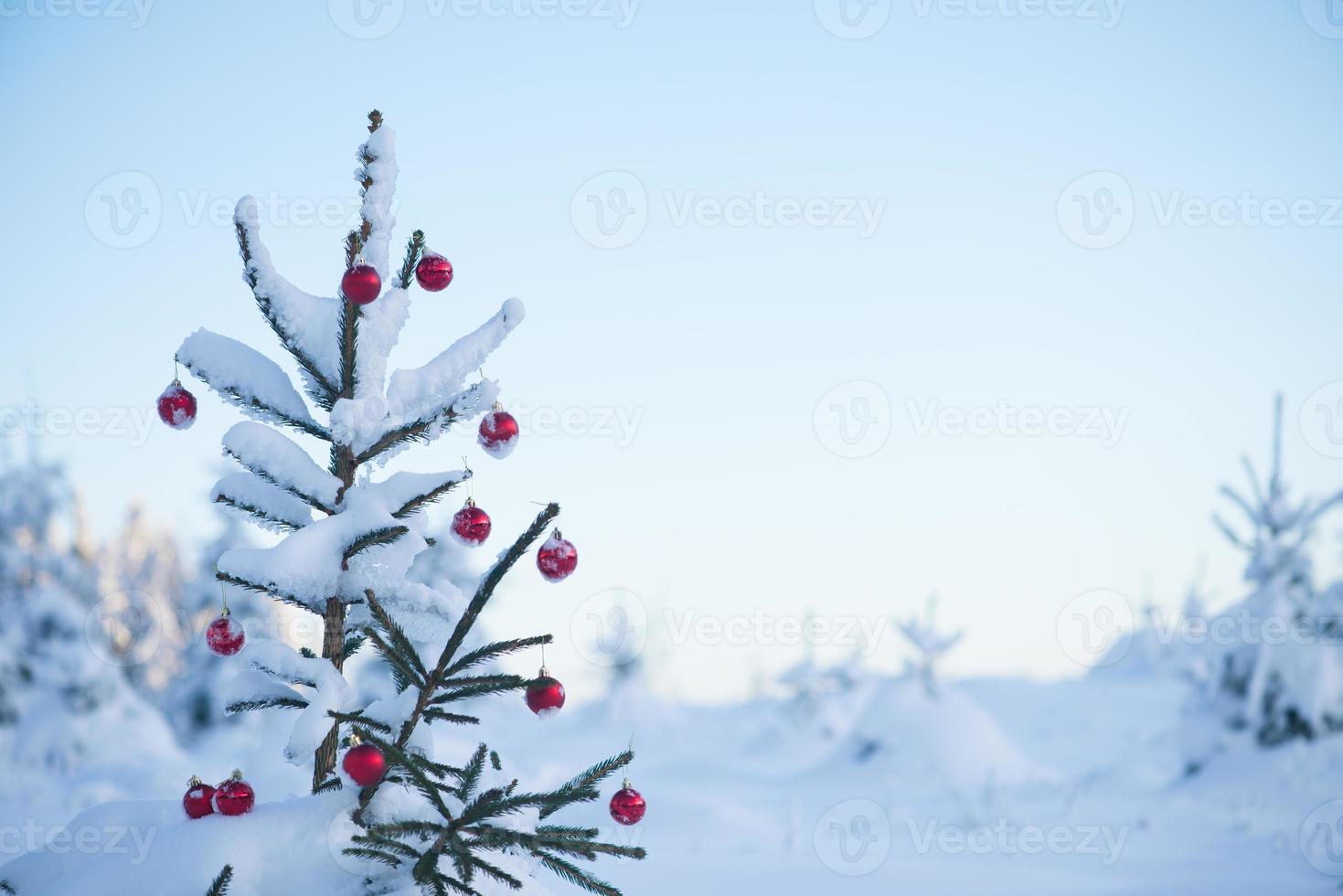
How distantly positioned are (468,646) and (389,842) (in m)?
0.55

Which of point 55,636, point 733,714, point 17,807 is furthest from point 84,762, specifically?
point 733,714

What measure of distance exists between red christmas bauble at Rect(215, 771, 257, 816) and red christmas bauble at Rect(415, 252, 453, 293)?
1.55m

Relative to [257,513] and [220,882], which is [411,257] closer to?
[257,513]

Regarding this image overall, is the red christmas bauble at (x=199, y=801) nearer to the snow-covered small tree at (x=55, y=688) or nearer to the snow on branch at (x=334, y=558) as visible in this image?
the snow on branch at (x=334, y=558)

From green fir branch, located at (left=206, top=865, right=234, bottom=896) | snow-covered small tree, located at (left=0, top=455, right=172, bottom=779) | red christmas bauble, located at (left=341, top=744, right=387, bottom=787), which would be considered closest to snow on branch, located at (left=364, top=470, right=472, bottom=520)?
red christmas bauble, located at (left=341, top=744, right=387, bottom=787)

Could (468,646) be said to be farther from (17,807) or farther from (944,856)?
(17,807)

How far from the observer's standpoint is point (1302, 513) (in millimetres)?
14258

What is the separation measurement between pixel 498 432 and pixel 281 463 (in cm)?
65

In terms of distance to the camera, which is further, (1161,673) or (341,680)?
(1161,673)

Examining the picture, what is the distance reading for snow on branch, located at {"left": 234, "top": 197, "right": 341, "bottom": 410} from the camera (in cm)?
263

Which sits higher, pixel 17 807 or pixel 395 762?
pixel 395 762
